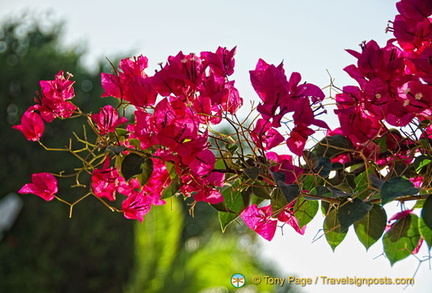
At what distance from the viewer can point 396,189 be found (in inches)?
13.0

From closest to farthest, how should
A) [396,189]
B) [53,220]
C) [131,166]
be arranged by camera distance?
[396,189] → [131,166] → [53,220]

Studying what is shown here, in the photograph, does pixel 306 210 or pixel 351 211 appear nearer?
pixel 351 211

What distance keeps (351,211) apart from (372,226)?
0.19 feet

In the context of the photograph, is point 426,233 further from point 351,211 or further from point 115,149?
point 115,149

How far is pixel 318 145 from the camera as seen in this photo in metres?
0.47

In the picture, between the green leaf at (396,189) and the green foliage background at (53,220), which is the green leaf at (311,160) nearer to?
the green leaf at (396,189)

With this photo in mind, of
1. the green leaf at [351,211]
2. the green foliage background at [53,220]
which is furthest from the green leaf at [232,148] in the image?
the green foliage background at [53,220]

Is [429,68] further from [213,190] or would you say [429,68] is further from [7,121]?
[7,121]

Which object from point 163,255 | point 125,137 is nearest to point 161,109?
point 125,137

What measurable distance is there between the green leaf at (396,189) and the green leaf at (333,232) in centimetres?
10

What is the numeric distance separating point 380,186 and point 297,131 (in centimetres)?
8

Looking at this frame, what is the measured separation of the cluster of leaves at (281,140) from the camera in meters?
0.41

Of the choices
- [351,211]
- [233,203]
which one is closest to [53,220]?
[233,203]

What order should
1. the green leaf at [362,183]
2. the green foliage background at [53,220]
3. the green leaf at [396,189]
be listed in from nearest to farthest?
1. the green leaf at [396,189]
2. the green leaf at [362,183]
3. the green foliage background at [53,220]
